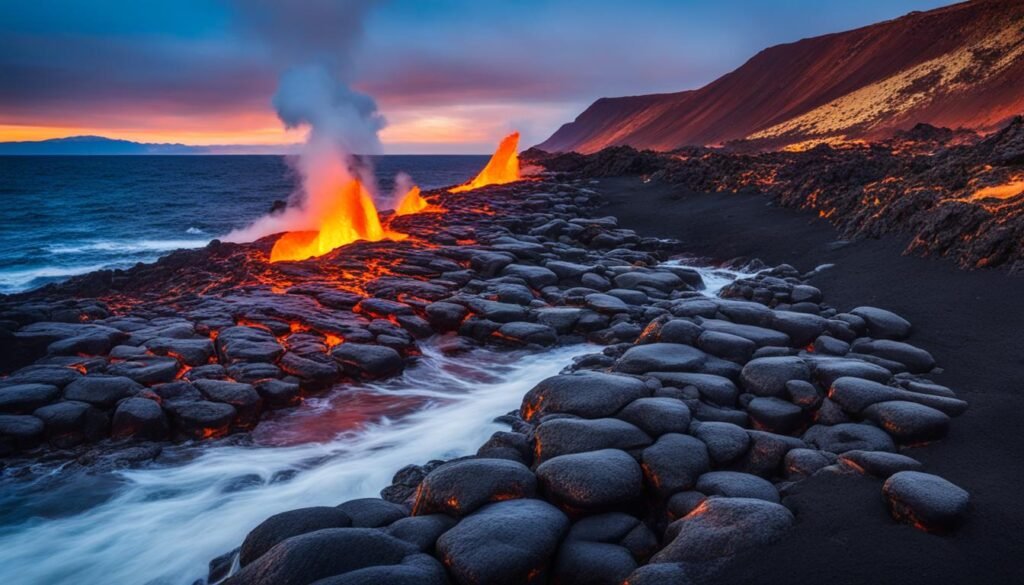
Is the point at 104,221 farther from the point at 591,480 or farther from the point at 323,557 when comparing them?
the point at 591,480

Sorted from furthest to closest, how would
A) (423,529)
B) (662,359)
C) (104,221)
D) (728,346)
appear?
(104,221)
(728,346)
(662,359)
(423,529)

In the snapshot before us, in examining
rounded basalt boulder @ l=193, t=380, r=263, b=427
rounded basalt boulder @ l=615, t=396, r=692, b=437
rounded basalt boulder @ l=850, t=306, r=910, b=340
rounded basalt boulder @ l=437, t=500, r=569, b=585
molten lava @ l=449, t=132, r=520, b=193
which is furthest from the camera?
molten lava @ l=449, t=132, r=520, b=193

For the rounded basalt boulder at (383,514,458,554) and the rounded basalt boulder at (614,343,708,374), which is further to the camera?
the rounded basalt boulder at (614,343,708,374)

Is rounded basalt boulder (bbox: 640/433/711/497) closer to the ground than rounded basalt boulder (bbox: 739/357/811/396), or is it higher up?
closer to the ground

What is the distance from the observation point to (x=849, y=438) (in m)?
4.25

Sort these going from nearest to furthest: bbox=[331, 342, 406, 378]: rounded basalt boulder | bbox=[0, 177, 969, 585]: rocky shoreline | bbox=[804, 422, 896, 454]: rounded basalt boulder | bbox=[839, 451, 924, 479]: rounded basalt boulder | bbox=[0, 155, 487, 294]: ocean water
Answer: bbox=[0, 177, 969, 585]: rocky shoreline, bbox=[839, 451, 924, 479]: rounded basalt boulder, bbox=[804, 422, 896, 454]: rounded basalt boulder, bbox=[331, 342, 406, 378]: rounded basalt boulder, bbox=[0, 155, 487, 294]: ocean water

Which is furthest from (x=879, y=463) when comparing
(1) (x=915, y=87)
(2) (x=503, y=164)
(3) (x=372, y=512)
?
(1) (x=915, y=87)

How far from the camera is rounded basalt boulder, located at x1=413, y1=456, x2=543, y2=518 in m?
3.63

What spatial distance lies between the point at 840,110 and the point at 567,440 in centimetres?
5170

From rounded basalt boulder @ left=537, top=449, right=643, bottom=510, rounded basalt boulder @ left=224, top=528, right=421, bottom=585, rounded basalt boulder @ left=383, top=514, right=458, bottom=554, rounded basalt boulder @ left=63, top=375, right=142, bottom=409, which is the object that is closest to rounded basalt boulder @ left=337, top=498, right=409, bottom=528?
rounded basalt boulder @ left=383, top=514, right=458, bottom=554

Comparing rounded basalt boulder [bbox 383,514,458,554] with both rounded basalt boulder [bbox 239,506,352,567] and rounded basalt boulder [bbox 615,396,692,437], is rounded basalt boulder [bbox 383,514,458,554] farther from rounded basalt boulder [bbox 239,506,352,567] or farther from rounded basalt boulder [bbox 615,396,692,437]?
rounded basalt boulder [bbox 615,396,692,437]

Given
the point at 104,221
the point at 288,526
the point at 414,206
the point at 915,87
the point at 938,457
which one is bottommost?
the point at 288,526

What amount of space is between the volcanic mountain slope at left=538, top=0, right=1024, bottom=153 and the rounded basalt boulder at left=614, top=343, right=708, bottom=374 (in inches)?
1284

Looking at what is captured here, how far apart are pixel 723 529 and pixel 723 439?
1.18 m
